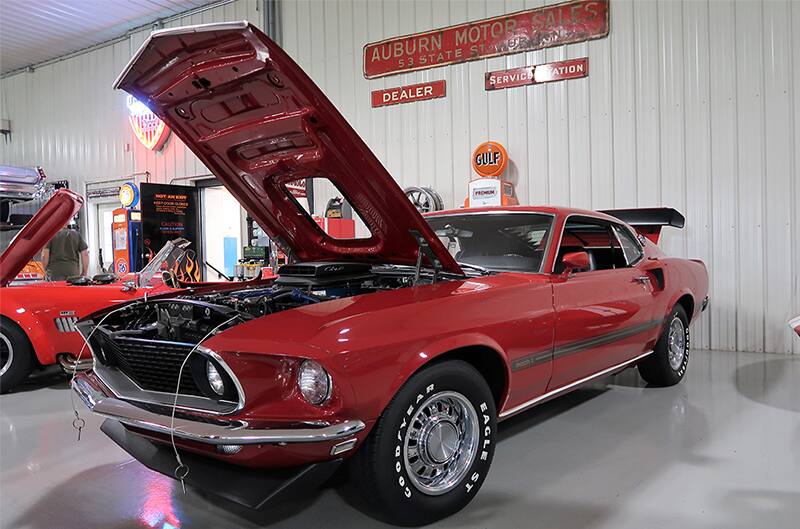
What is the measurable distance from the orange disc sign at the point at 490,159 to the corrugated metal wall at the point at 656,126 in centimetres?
24

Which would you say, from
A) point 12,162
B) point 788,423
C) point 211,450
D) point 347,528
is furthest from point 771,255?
point 12,162

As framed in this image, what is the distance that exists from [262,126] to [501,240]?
4.46 ft

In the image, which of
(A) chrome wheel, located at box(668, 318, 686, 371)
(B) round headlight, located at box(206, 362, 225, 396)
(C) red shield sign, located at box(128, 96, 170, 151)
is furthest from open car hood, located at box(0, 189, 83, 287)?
(C) red shield sign, located at box(128, 96, 170, 151)

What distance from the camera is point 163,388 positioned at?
2.13 meters

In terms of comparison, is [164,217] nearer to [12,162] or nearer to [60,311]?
[60,311]

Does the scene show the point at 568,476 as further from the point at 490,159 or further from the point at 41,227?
the point at 490,159

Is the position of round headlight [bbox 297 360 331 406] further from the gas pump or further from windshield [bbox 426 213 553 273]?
the gas pump

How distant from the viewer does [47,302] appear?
14.1ft

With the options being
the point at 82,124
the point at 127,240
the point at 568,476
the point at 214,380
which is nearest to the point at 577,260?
the point at 568,476

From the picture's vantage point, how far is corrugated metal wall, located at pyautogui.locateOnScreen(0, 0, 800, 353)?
564 cm

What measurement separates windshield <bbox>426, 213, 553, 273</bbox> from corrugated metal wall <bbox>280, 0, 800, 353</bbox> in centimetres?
380

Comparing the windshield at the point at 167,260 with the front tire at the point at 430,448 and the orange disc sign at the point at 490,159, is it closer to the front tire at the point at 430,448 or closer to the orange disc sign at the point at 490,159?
the front tire at the point at 430,448

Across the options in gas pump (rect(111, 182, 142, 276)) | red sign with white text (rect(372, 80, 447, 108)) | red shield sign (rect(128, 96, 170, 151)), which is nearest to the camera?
red sign with white text (rect(372, 80, 447, 108))

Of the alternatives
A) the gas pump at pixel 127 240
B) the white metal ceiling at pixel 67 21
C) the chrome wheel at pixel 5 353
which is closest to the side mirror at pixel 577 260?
the chrome wheel at pixel 5 353
